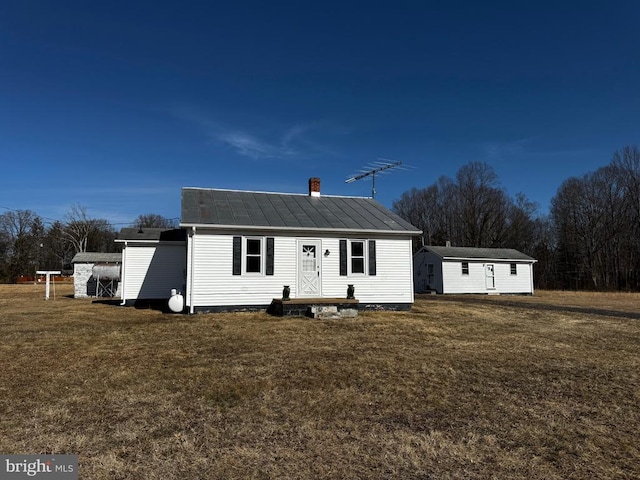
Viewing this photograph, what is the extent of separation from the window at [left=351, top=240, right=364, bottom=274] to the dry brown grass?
17.0 feet

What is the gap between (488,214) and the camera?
48188 mm

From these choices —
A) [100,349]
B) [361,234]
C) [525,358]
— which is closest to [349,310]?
[361,234]

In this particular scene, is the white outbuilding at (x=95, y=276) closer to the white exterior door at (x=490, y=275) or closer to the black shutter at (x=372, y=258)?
the black shutter at (x=372, y=258)

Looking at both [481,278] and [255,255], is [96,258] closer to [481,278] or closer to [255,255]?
[255,255]

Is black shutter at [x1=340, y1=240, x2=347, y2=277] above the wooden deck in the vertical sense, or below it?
above

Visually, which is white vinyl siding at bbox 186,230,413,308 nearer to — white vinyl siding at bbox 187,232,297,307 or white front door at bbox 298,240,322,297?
white vinyl siding at bbox 187,232,297,307

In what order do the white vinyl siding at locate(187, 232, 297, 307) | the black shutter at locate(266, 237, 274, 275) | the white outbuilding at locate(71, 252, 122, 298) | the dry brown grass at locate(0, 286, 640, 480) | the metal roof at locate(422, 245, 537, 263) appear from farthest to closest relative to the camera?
the metal roof at locate(422, 245, 537, 263) < the white outbuilding at locate(71, 252, 122, 298) < the black shutter at locate(266, 237, 274, 275) < the white vinyl siding at locate(187, 232, 297, 307) < the dry brown grass at locate(0, 286, 640, 480)

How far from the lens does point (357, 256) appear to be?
14977mm

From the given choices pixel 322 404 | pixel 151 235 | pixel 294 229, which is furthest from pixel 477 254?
pixel 322 404

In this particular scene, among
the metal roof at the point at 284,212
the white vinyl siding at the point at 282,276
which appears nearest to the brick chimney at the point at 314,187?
the metal roof at the point at 284,212

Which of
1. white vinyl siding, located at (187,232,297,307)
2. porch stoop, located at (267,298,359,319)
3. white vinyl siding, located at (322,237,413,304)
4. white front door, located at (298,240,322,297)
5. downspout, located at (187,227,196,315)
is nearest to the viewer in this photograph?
porch stoop, located at (267,298,359,319)

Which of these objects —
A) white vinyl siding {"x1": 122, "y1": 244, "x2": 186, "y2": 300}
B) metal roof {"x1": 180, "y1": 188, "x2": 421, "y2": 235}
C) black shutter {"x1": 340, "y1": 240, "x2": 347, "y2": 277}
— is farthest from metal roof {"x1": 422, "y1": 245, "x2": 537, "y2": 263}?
white vinyl siding {"x1": 122, "y1": 244, "x2": 186, "y2": 300}

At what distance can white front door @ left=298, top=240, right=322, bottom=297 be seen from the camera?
1436 cm

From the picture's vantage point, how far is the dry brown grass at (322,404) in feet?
11.8
